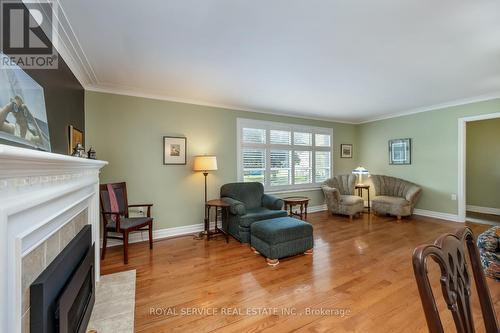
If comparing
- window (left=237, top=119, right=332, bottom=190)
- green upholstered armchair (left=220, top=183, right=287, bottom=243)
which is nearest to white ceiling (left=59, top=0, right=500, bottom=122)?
window (left=237, top=119, right=332, bottom=190)

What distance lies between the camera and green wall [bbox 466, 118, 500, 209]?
510cm

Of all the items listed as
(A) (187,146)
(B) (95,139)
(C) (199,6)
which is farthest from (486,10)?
(B) (95,139)

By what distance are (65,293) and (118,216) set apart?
184 cm

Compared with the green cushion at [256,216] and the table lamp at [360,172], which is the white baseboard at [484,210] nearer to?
the table lamp at [360,172]

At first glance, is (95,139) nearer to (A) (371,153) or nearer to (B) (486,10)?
(B) (486,10)

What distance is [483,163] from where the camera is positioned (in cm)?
529

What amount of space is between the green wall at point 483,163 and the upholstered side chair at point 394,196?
190 centimetres

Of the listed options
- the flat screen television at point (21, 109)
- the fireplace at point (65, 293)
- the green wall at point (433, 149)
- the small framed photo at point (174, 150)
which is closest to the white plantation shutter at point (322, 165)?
the green wall at point (433, 149)

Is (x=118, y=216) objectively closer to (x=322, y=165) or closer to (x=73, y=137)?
(x=73, y=137)

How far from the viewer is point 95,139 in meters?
3.27

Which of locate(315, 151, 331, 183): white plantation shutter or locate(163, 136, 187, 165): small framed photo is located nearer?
locate(163, 136, 187, 165): small framed photo

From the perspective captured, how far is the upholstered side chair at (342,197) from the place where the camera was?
481 centimetres

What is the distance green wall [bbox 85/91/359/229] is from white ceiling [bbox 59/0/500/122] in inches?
11.1

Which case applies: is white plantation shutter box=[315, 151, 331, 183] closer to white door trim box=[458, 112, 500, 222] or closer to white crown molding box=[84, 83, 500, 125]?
white crown molding box=[84, 83, 500, 125]
